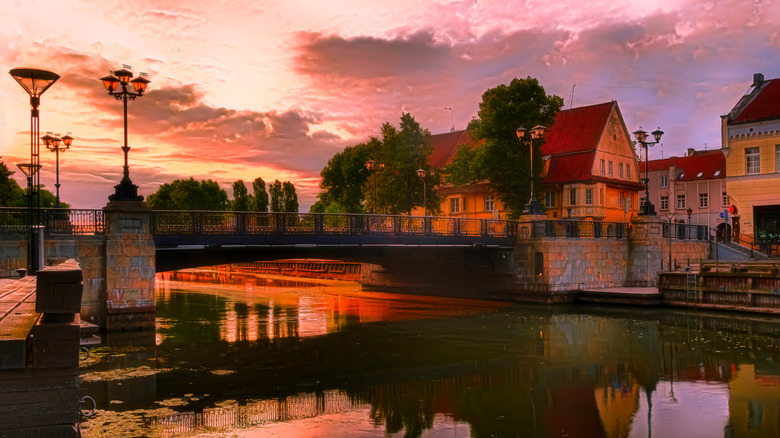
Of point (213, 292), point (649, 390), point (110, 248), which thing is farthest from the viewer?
point (213, 292)

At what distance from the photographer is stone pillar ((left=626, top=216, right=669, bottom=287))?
1781 inches

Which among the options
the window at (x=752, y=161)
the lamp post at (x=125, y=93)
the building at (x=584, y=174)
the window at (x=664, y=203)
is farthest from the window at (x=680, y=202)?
the lamp post at (x=125, y=93)

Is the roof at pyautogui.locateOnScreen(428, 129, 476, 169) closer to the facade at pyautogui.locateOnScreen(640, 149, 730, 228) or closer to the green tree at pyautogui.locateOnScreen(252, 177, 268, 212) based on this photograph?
the facade at pyautogui.locateOnScreen(640, 149, 730, 228)

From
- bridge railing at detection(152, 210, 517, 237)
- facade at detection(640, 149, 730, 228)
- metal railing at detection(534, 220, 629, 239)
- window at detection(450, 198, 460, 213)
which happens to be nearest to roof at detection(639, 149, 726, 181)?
facade at detection(640, 149, 730, 228)

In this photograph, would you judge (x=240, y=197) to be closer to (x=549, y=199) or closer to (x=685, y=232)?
(x=549, y=199)

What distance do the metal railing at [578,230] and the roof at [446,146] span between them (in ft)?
101

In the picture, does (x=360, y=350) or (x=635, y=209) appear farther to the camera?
(x=635, y=209)

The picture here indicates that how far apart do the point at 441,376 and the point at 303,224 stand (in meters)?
14.8

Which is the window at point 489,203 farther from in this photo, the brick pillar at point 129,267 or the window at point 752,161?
the brick pillar at point 129,267

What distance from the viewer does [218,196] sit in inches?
4924

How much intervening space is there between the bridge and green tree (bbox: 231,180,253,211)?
193 ft

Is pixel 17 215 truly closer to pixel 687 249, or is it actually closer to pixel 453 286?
pixel 453 286

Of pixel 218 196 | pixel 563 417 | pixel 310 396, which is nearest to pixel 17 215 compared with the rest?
pixel 310 396

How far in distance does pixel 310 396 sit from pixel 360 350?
7.64 m
